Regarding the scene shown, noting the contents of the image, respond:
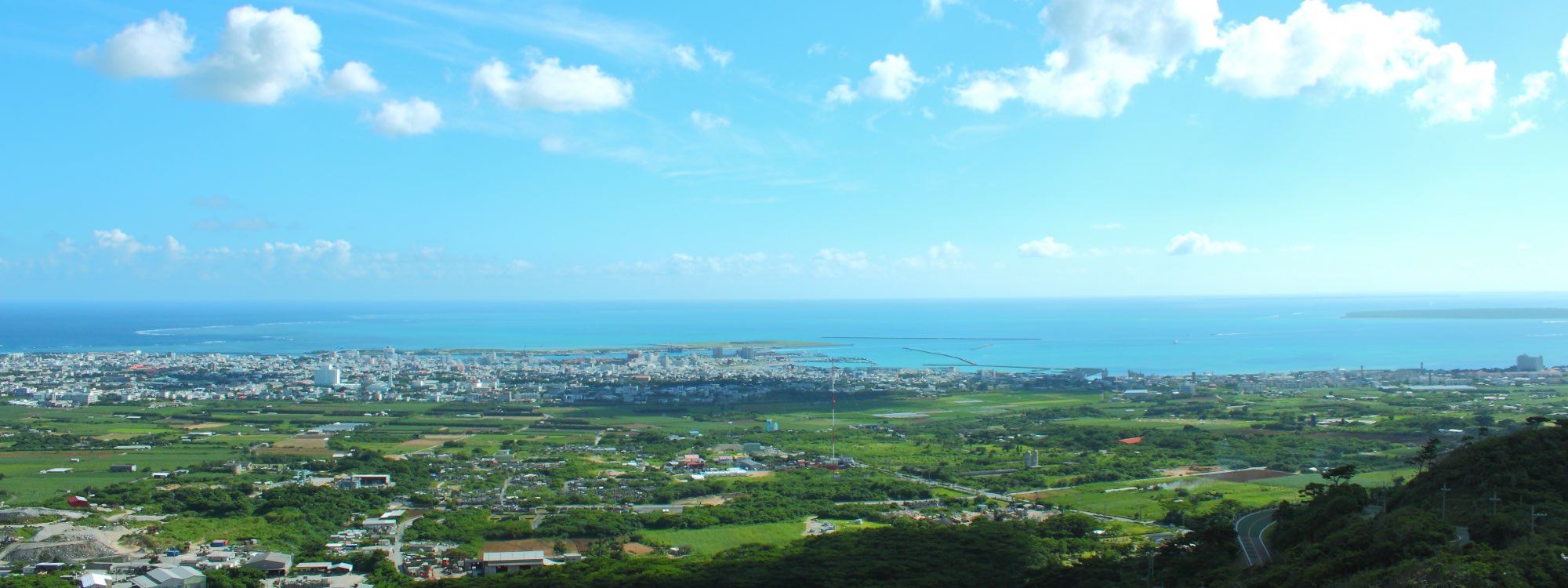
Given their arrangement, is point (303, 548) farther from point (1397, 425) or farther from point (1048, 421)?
point (1397, 425)

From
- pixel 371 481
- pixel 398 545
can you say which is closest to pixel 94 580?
pixel 398 545

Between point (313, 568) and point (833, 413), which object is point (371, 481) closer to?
point (313, 568)

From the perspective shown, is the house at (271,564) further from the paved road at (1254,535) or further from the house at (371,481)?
the paved road at (1254,535)

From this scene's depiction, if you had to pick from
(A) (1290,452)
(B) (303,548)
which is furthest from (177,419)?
(A) (1290,452)

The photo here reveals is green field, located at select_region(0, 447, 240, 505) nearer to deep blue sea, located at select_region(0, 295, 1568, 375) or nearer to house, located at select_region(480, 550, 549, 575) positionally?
house, located at select_region(480, 550, 549, 575)

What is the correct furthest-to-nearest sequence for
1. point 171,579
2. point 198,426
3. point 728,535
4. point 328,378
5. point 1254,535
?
point 328,378, point 198,426, point 728,535, point 1254,535, point 171,579
